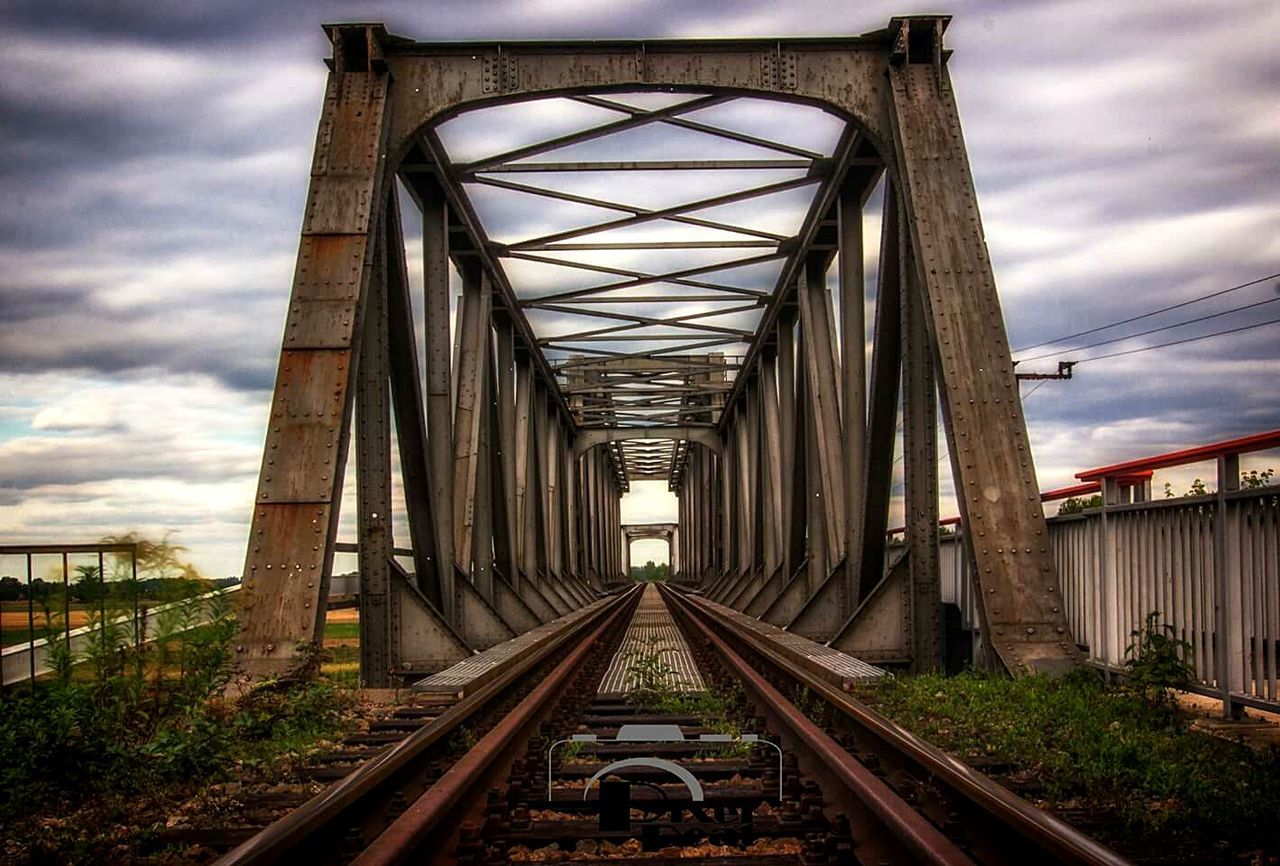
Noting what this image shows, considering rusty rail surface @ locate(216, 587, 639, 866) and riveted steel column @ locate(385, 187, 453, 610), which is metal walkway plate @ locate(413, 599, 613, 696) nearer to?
rusty rail surface @ locate(216, 587, 639, 866)

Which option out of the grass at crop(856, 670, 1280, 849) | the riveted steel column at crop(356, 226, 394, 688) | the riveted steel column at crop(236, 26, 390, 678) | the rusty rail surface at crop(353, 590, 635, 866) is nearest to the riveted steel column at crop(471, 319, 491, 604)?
the riveted steel column at crop(356, 226, 394, 688)

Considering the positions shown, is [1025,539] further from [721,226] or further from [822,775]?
[721,226]

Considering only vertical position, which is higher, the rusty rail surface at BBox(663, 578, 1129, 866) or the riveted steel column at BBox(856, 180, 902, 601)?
the riveted steel column at BBox(856, 180, 902, 601)

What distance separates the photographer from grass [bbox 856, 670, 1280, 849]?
3.84 meters

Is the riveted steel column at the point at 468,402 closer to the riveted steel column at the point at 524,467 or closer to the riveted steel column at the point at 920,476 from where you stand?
the riveted steel column at the point at 524,467

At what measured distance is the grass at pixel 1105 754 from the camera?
384 centimetres

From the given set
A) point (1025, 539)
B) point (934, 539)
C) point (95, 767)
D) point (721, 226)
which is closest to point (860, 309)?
point (721, 226)

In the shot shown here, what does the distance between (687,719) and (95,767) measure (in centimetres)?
320

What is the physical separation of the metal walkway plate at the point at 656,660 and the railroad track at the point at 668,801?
2429mm

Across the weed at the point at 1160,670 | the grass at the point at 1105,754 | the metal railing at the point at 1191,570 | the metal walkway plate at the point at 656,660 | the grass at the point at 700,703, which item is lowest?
the metal walkway plate at the point at 656,660

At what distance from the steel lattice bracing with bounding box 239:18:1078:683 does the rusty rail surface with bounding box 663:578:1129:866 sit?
239 centimetres

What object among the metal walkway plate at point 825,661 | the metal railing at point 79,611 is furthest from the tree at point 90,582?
the metal walkway plate at point 825,661

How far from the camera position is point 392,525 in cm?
1009

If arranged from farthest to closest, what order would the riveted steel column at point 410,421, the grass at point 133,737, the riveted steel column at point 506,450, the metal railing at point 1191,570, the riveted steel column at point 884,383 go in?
the riveted steel column at point 506,450 < the riveted steel column at point 410,421 < the riveted steel column at point 884,383 < the metal railing at point 1191,570 < the grass at point 133,737
